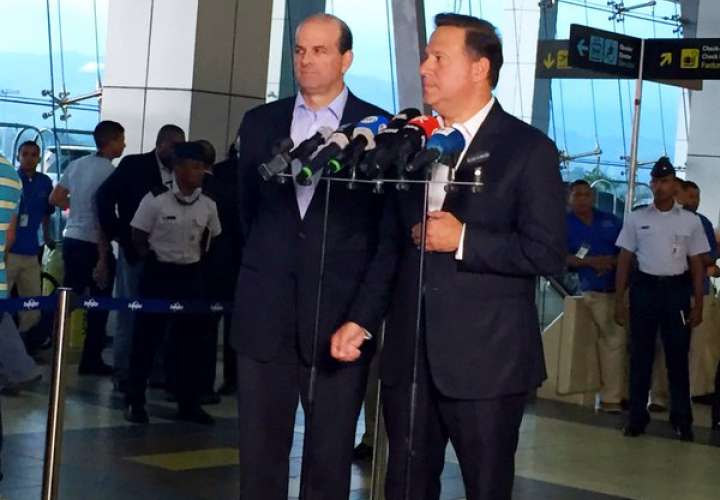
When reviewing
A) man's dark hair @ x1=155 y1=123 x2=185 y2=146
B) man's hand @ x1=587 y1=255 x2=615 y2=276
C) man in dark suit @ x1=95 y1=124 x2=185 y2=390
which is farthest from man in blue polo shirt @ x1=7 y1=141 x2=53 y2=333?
man's hand @ x1=587 y1=255 x2=615 y2=276

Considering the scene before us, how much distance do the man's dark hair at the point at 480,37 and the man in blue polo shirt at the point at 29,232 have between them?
23.5ft

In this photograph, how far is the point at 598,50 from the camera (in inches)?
491

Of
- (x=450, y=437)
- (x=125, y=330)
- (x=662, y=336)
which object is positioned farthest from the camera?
(x=662, y=336)

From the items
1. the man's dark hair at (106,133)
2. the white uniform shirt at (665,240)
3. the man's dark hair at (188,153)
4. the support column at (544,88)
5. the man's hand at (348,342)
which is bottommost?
the man's hand at (348,342)

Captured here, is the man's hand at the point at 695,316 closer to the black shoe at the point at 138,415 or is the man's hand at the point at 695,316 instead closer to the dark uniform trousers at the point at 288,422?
the black shoe at the point at 138,415

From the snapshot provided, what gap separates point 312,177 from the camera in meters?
4.45

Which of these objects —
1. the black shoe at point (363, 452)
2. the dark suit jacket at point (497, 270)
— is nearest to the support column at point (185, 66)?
the black shoe at point (363, 452)

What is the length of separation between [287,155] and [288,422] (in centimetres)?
91

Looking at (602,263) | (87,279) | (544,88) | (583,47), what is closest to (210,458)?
(87,279)

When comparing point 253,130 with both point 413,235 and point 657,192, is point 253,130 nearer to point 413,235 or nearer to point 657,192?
point 413,235

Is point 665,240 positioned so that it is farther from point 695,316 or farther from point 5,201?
point 5,201

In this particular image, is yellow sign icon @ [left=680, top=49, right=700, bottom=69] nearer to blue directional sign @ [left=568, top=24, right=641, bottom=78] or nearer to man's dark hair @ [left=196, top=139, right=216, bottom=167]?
blue directional sign @ [left=568, top=24, right=641, bottom=78]

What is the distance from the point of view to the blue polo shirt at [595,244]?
11680 mm

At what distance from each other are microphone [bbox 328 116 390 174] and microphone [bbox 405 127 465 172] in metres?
0.22
